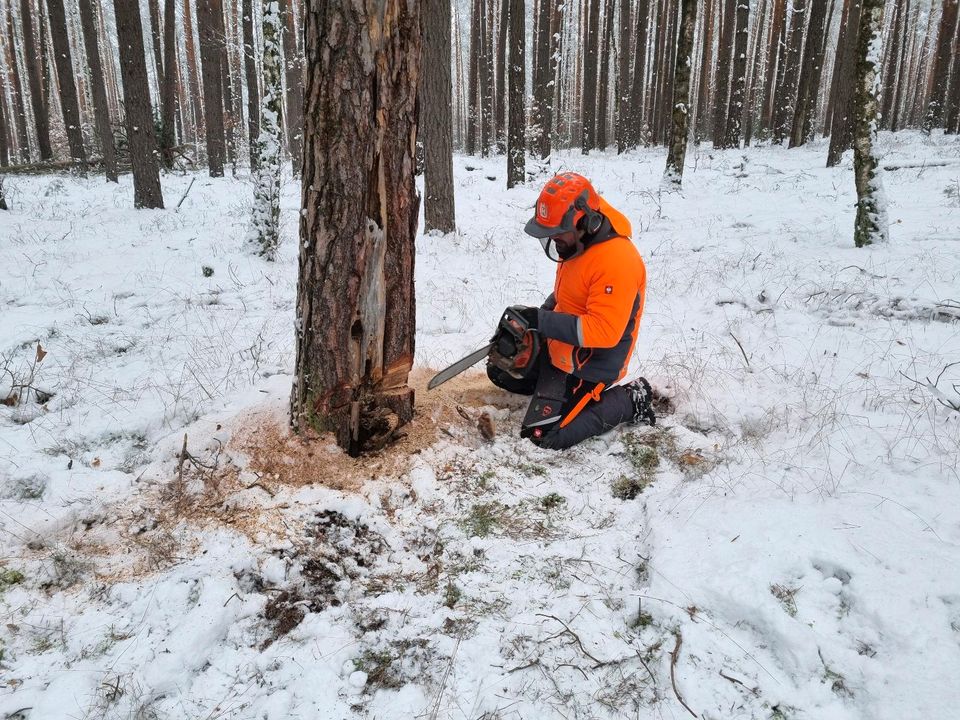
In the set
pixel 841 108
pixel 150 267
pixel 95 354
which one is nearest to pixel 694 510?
pixel 95 354

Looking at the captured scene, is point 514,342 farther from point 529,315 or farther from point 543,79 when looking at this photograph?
point 543,79

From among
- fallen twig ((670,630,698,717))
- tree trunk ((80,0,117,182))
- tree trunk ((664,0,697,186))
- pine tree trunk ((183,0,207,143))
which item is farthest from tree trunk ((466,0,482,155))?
fallen twig ((670,630,698,717))

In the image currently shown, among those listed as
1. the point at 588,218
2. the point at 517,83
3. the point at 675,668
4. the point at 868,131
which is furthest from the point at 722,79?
the point at 675,668

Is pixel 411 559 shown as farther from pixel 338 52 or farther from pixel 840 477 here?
Result: pixel 338 52

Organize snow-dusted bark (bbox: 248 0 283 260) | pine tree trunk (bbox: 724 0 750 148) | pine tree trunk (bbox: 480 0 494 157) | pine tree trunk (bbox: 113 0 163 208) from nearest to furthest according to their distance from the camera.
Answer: snow-dusted bark (bbox: 248 0 283 260) → pine tree trunk (bbox: 113 0 163 208) → pine tree trunk (bbox: 724 0 750 148) → pine tree trunk (bbox: 480 0 494 157)

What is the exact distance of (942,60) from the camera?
57.6 feet

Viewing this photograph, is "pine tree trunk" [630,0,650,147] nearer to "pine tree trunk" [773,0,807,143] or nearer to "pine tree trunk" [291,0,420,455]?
"pine tree trunk" [773,0,807,143]

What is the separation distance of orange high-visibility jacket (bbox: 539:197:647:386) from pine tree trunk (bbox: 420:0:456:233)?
4925mm

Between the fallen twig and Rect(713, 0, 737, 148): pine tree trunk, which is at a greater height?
Rect(713, 0, 737, 148): pine tree trunk

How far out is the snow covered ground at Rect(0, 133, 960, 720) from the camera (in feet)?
5.39

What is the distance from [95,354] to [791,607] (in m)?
4.66

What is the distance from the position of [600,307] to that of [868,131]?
5296 millimetres

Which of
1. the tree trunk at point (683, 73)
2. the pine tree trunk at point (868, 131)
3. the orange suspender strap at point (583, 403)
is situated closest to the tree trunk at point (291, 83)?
the tree trunk at point (683, 73)

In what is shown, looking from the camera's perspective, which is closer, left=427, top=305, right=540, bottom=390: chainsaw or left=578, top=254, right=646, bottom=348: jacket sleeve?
left=578, top=254, right=646, bottom=348: jacket sleeve
